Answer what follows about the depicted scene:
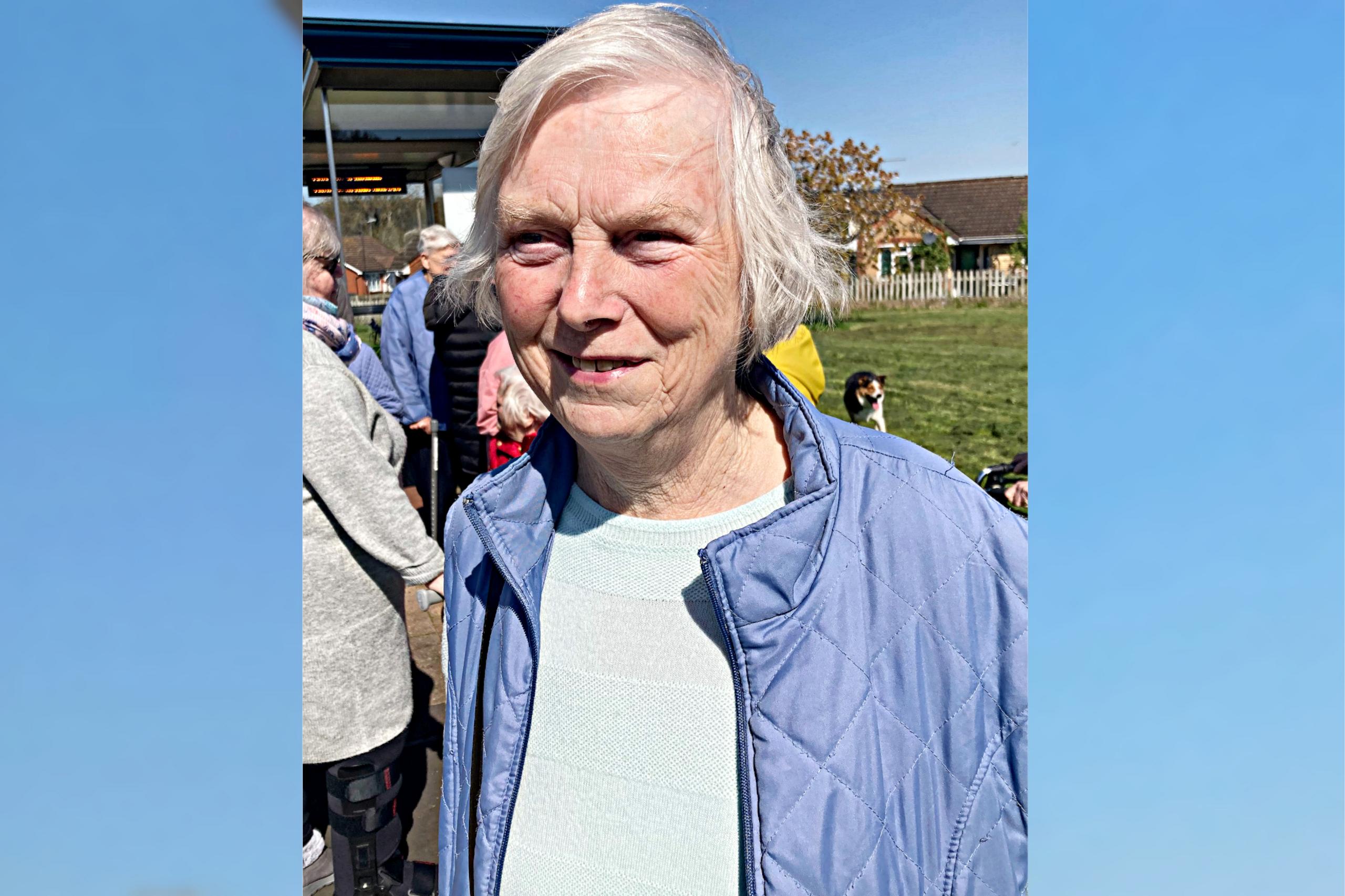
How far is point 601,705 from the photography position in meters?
1.04

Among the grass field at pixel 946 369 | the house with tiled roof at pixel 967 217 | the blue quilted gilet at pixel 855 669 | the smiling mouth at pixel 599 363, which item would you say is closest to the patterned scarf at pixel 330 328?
the grass field at pixel 946 369

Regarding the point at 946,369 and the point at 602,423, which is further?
the point at 946,369

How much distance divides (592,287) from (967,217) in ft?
2.05

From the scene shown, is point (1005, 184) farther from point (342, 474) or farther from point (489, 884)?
point (342, 474)

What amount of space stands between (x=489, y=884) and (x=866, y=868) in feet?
1.48

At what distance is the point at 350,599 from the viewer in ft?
5.86

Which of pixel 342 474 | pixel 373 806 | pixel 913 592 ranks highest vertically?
pixel 342 474

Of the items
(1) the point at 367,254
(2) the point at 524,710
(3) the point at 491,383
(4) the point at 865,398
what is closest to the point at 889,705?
(2) the point at 524,710

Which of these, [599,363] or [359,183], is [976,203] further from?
[359,183]

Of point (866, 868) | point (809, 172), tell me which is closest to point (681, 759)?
point (866, 868)

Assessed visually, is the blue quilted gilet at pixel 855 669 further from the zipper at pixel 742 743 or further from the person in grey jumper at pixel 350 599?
the person in grey jumper at pixel 350 599

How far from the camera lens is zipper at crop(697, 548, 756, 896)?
3.04ft

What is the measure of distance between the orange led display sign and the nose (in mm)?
524

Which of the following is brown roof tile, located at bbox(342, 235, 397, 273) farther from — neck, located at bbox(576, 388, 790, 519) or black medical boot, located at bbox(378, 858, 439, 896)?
black medical boot, located at bbox(378, 858, 439, 896)
